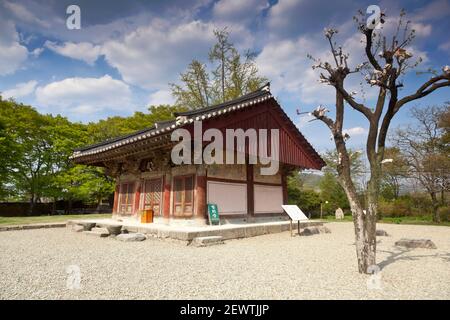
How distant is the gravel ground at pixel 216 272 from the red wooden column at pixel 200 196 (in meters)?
2.65

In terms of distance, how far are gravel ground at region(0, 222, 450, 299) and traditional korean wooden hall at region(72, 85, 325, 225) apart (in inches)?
150

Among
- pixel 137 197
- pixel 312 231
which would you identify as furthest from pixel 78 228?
pixel 312 231

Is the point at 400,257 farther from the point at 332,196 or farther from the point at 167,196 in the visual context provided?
the point at 332,196

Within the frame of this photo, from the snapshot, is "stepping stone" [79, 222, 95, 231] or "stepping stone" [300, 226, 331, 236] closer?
"stepping stone" [300, 226, 331, 236]

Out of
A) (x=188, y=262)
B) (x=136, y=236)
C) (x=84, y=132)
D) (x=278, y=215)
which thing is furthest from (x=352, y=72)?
(x=84, y=132)

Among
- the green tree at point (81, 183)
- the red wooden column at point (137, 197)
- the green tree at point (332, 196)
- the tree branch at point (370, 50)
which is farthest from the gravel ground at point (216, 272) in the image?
the green tree at point (332, 196)

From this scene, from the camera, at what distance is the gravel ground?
4230mm

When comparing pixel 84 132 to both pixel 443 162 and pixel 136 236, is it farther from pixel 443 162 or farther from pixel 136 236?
pixel 443 162

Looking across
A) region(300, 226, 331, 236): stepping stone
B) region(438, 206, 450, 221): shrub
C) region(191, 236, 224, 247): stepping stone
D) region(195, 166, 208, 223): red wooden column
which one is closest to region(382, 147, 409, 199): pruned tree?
region(438, 206, 450, 221): shrub

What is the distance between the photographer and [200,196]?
11.5 metres

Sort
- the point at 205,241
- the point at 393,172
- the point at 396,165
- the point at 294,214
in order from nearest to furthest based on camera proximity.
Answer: the point at 205,241, the point at 294,214, the point at 393,172, the point at 396,165

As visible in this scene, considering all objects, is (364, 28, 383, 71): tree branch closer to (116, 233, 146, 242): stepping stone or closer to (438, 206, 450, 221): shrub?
(116, 233, 146, 242): stepping stone

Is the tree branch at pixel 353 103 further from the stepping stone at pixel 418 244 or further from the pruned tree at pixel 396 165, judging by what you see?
the pruned tree at pixel 396 165

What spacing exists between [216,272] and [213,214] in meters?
6.16
